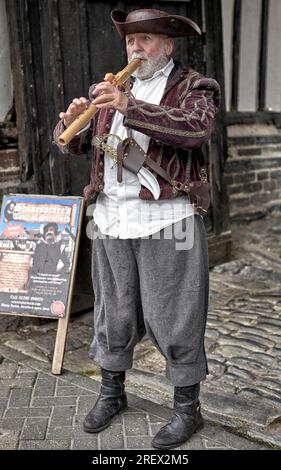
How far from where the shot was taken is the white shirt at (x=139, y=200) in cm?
280

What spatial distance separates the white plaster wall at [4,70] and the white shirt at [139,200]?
1.82 metres

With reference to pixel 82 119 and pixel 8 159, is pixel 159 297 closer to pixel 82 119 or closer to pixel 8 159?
pixel 82 119

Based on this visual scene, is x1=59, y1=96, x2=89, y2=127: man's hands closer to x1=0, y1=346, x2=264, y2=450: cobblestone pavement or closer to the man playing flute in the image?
the man playing flute

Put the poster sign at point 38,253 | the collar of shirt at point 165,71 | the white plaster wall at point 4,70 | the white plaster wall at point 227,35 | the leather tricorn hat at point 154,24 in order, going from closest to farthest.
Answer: the leather tricorn hat at point 154,24
the collar of shirt at point 165,71
the poster sign at point 38,253
the white plaster wall at point 4,70
the white plaster wall at point 227,35

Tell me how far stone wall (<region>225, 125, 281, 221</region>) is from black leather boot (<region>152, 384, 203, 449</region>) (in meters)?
3.99

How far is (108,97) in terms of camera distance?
2.50m

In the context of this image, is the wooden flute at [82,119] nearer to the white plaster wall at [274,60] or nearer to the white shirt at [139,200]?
the white shirt at [139,200]

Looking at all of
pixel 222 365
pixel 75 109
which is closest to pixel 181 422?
pixel 222 365

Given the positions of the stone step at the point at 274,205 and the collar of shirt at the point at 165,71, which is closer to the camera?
the collar of shirt at the point at 165,71

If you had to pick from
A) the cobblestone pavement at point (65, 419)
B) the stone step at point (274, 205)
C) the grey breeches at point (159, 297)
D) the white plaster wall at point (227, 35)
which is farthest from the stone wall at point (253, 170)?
the grey breeches at point (159, 297)

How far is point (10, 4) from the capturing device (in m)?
4.20

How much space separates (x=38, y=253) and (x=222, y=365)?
136 centimetres

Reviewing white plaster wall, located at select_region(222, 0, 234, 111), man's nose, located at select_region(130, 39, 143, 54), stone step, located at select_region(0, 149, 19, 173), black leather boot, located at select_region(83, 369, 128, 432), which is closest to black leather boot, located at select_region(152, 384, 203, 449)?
black leather boot, located at select_region(83, 369, 128, 432)

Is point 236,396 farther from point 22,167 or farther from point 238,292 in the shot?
point 22,167
